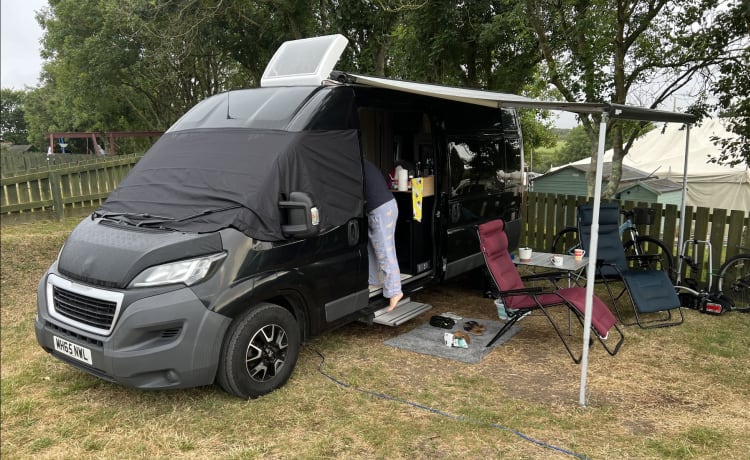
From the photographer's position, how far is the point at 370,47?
37.7 ft

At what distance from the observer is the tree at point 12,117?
7025 centimetres

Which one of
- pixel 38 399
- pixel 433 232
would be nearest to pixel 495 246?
pixel 433 232

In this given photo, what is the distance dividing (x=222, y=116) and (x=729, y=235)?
6.13m

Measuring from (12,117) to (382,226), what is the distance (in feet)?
275

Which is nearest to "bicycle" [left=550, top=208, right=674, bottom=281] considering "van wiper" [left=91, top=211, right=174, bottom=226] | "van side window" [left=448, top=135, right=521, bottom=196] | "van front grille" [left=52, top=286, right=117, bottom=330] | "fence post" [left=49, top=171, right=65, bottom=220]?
"van side window" [left=448, top=135, right=521, bottom=196]

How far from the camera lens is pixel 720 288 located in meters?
6.32

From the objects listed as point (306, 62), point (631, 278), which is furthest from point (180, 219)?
point (631, 278)

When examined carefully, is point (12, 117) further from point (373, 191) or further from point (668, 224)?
point (668, 224)

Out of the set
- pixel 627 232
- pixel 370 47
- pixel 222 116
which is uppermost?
pixel 370 47

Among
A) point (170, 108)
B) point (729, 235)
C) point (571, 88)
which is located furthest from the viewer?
point (170, 108)

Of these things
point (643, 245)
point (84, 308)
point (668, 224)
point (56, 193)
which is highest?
point (56, 193)

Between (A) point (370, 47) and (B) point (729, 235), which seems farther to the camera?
(A) point (370, 47)

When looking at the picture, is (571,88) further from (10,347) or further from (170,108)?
(170,108)

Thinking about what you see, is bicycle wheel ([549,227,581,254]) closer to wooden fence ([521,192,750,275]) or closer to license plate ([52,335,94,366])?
wooden fence ([521,192,750,275])
